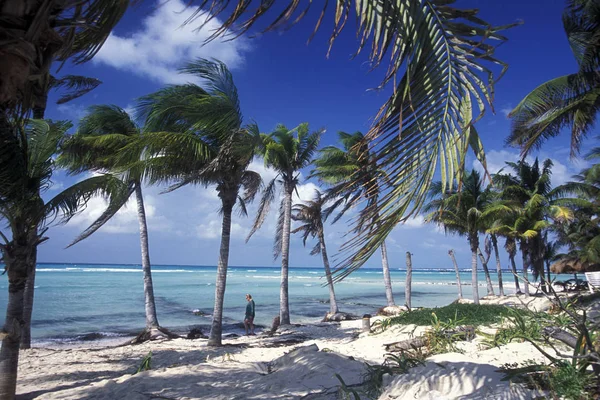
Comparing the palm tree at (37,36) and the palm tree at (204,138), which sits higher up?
the palm tree at (204,138)

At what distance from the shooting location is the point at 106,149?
13578 millimetres

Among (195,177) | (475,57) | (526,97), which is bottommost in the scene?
(475,57)

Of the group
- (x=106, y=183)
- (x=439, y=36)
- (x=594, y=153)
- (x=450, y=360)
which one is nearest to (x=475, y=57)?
(x=439, y=36)

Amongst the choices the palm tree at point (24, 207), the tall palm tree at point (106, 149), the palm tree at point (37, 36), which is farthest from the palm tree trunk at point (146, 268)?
the palm tree at point (37, 36)

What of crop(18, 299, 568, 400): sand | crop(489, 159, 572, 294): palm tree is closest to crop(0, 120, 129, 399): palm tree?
crop(18, 299, 568, 400): sand

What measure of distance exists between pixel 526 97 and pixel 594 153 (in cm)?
1675

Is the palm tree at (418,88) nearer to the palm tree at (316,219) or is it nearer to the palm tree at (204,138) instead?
the palm tree at (204,138)

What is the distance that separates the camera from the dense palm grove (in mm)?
2076

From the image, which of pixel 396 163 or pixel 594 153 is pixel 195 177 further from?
pixel 594 153

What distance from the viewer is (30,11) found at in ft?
6.29

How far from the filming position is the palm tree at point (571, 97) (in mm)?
10453

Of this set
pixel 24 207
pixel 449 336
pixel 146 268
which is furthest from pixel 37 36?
pixel 146 268

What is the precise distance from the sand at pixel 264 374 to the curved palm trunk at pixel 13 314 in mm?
738

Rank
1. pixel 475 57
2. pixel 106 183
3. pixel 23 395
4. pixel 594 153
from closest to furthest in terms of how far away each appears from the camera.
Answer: pixel 475 57, pixel 23 395, pixel 106 183, pixel 594 153
